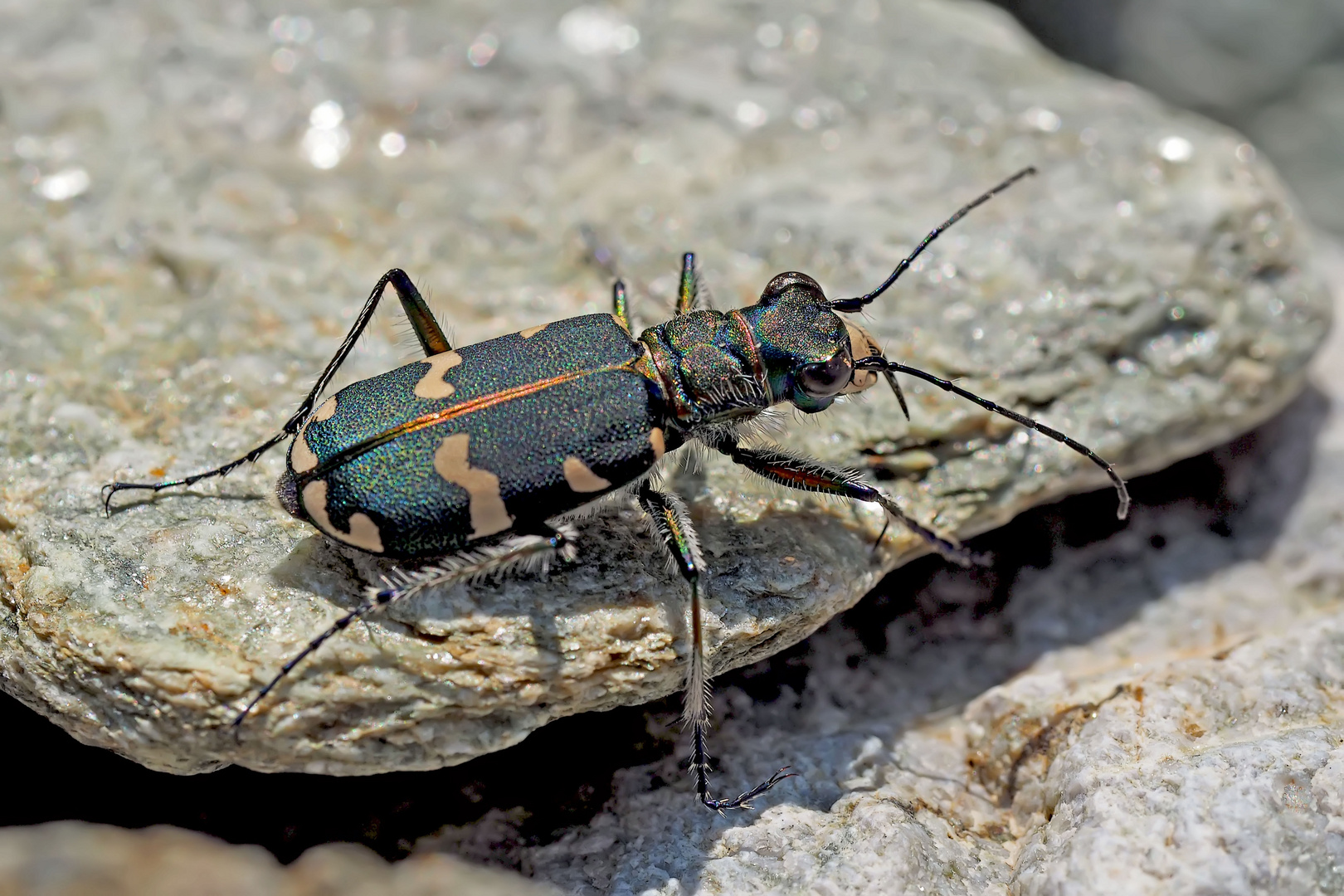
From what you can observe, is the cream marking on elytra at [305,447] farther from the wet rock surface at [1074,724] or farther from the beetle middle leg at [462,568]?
the wet rock surface at [1074,724]

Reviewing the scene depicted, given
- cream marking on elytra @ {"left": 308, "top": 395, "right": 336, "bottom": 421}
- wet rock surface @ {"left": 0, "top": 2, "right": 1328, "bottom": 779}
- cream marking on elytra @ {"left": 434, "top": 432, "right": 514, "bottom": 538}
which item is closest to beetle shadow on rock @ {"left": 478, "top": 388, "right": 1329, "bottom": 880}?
wet rock surface @ {"left": 0, "top": 2, "right": 1328, "bottom": 779}

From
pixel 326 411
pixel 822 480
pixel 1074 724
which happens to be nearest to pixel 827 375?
pixel 822 480

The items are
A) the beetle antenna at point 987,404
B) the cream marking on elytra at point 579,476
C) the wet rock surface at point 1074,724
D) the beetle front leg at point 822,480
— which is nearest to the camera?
the wet rock surface at point 1074,724

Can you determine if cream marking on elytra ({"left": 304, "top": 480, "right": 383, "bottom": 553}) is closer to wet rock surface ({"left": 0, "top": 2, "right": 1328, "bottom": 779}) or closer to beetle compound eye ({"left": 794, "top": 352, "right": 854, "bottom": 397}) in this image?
wet rock surface ({"left": 0, "top": 2, "right": 1328, "bottom": 779})

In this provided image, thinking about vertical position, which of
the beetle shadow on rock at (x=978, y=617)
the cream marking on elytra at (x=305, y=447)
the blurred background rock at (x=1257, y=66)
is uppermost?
the cream marking on elytra at (x=305, y=447)

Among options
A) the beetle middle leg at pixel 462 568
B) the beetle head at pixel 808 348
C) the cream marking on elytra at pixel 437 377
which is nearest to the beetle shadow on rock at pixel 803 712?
the beetle middle leg at pixel 462 568

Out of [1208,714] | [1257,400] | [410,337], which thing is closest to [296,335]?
[410,337]
